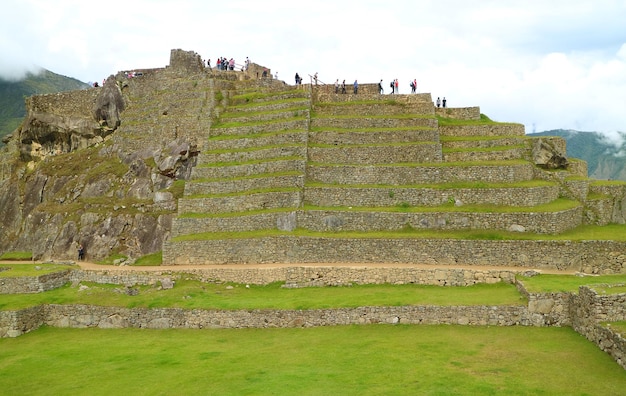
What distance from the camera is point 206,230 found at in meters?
32.5

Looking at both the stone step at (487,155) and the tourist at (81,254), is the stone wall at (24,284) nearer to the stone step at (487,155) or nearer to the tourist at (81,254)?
the tourist at (81,254)

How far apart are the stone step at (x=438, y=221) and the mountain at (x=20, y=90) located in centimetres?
7198

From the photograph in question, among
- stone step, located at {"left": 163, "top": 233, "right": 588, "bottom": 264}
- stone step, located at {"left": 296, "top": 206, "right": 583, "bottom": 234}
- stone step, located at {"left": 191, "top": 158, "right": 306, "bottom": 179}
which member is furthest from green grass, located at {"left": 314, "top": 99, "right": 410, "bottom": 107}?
stone step, located at {"left": 163, "top": 233, "right": 588, "bottom": 264}

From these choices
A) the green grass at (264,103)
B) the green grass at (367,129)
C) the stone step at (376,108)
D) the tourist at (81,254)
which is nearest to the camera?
the tourist at (81,254)

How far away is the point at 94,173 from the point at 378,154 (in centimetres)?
2116

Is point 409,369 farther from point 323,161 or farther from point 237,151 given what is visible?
point 237,151

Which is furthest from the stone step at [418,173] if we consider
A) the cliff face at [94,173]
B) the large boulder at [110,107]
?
the large boulder at [110,107]

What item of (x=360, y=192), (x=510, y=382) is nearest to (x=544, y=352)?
(x=510, y=382)

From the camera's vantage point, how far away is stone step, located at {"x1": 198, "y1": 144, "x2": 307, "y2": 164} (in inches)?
1375

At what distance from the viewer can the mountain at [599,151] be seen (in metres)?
84.5

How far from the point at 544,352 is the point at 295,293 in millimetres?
11604

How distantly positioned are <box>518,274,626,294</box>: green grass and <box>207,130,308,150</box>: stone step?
16744 mm

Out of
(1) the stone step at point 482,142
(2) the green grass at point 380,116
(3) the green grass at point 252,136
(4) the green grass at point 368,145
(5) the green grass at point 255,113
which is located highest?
(5) the green grass at point 255,113

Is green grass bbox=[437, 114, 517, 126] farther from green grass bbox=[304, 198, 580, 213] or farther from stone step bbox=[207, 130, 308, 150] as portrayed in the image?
stone step bbox=[207, 130, 308, 150]
